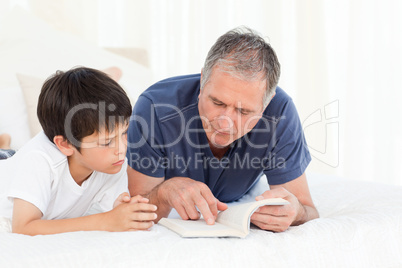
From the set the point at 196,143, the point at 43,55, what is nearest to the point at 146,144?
the point at 196,143

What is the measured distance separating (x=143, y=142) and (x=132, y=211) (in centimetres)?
42

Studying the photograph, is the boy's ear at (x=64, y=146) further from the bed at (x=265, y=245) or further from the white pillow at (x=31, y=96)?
the white pillow at (x=31, y=96)

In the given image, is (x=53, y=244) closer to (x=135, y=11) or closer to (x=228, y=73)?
(x=228, y=73)

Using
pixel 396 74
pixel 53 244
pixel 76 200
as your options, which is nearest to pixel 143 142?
pixel 76 200

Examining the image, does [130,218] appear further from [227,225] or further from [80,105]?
[80,105]

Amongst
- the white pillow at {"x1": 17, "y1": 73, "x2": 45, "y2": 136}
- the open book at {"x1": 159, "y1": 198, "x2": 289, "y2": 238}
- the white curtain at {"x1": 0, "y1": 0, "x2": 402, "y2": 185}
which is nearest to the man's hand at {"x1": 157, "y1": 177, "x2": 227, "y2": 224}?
the open book at {"x1": 159, "y1": 198, "x2": 289, "y2": 238}

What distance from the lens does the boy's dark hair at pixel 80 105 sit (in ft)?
4.19

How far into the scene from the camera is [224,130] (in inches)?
55.4

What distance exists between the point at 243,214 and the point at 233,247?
10cm

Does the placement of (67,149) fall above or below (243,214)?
above

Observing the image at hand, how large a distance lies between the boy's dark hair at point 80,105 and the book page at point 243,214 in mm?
410

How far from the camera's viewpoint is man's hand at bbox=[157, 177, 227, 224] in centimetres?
118

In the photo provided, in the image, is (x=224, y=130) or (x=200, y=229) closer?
(x=200, y=229)

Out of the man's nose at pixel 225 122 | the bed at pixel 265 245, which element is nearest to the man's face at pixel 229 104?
the man's nose at pixel 225 122
